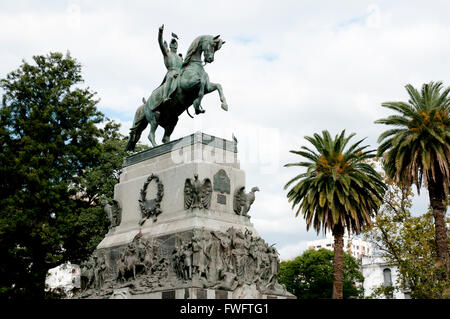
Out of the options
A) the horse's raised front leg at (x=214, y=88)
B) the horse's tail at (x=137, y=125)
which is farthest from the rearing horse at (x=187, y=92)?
the horse's tail at (x=137, y=125)

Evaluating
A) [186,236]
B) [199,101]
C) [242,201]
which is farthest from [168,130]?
[186,236]

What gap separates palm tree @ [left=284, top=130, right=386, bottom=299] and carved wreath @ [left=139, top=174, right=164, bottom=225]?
50.3 ft

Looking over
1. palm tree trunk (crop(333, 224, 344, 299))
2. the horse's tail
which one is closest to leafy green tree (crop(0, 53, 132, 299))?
the horse's tail

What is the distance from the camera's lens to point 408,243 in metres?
35.3

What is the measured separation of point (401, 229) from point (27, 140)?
2414 centimetres

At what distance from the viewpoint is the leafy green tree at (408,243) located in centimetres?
3061

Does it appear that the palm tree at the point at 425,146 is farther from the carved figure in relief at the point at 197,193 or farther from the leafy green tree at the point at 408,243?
the carved figure in relief at the point at 197,193

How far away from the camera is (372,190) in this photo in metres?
35.0

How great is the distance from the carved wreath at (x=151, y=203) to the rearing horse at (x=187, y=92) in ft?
6.58

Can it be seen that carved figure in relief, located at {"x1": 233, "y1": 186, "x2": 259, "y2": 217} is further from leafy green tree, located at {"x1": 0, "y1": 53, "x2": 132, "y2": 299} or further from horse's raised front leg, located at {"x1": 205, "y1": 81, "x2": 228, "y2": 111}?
A: leafy green tree, located at {"x1": 0, "y1": 53, "x2": 132, "y2": 299}

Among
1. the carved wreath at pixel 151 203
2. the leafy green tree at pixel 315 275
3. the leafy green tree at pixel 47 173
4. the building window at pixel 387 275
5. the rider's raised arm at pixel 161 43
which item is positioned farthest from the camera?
the building window at pixel 387 275

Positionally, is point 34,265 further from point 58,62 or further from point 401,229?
point 401,229

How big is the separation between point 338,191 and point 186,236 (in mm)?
18158
